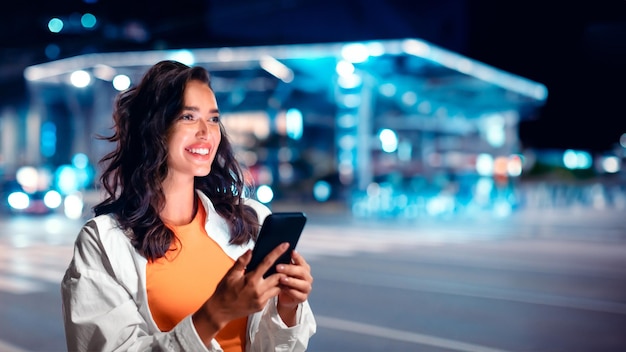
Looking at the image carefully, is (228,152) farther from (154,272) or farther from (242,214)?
(154,272)

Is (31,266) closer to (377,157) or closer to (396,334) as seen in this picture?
(396,334)

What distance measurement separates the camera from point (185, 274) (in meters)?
2.20

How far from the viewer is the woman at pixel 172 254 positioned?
199 cm

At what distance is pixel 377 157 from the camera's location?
126ft

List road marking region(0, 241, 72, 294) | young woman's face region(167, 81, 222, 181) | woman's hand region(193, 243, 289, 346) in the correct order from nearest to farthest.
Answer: woman's hand region(193, 243, 289, 346) < young woman's face region(167, 81, 222, 181) < road marking region(0, 241, 72, 294)

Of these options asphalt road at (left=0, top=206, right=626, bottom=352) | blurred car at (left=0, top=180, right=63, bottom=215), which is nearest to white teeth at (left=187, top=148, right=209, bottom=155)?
asphalt road at (left=0, top=206, right=626, bottom=352)

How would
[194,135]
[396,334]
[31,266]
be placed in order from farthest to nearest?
1. [31,266]
2. [396,334]
3. [194,135]

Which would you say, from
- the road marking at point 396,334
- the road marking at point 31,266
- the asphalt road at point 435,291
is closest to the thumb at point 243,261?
the asphalt road at point 435,291

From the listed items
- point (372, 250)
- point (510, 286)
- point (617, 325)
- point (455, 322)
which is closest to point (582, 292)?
point (510, 286)

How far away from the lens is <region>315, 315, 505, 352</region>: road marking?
6578mm

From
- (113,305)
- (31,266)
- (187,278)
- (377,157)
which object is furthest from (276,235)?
(377,157)

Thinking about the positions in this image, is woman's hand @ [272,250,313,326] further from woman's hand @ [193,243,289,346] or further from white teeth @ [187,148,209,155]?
white teeth @ [187,148,209,155]

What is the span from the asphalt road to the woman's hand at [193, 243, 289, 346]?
15.5 ft

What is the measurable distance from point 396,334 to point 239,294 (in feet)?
17.9
